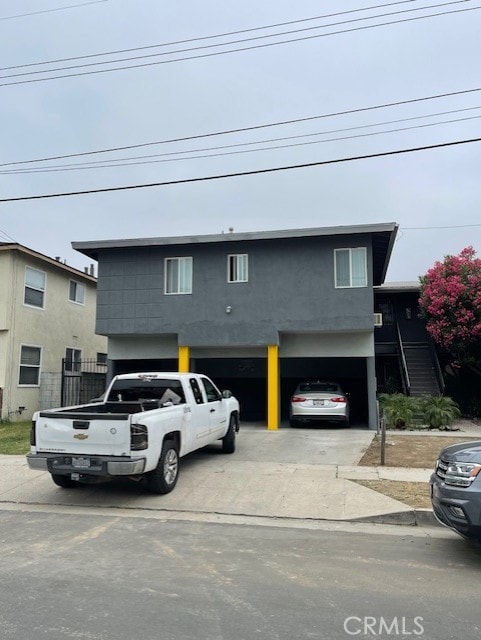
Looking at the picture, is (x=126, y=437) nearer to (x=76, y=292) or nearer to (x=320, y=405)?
(x=320, y=405)

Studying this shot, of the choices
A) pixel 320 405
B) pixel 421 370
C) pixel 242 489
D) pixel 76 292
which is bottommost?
pixel 242 489

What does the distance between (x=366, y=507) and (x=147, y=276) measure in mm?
11631

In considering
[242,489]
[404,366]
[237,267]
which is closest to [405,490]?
[242,489]

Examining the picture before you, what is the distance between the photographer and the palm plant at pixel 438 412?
15844 millimetres

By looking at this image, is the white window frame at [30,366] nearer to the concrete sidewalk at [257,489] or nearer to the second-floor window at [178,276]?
the second-floor window at [178,276]

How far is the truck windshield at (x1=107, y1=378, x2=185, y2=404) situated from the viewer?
31.8 feet

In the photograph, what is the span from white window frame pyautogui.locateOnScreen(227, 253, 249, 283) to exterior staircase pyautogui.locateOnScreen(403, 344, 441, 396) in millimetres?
7893

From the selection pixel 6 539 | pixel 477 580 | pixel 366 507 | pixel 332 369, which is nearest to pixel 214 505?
pixel 366 507

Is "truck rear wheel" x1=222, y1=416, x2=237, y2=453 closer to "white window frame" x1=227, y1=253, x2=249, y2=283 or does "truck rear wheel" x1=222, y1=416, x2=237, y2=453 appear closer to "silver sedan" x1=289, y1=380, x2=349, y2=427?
"silver sedan" x1=289, y1=380, x2=349, y2=427

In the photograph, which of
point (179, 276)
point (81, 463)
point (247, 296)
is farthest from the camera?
point (179, 276)

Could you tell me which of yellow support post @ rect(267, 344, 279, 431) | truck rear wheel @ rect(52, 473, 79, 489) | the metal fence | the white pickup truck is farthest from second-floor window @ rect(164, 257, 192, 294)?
truck rear wheel @ rect(52, 473, 79, 489)

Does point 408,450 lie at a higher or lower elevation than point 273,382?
lower

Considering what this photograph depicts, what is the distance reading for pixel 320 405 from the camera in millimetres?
15680

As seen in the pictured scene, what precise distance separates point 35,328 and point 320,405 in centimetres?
1102
